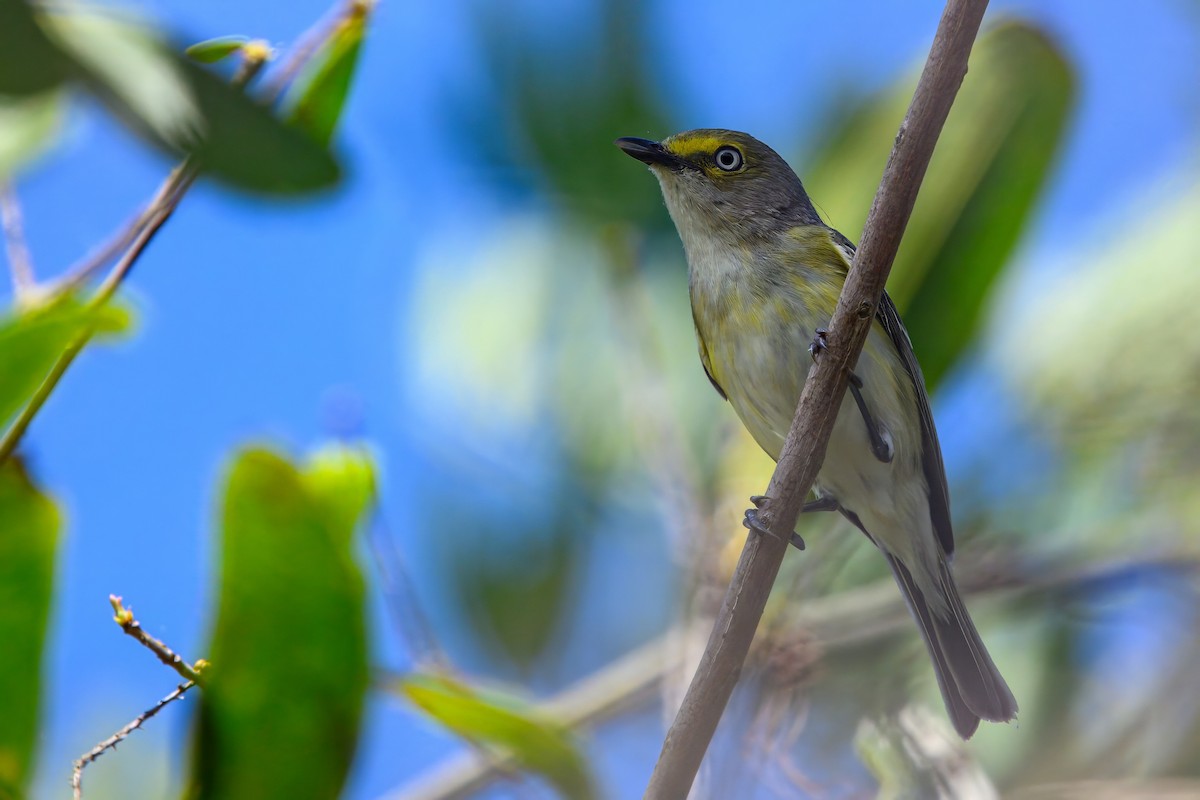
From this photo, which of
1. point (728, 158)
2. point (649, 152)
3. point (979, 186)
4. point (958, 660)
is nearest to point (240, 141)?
point (649, 152)

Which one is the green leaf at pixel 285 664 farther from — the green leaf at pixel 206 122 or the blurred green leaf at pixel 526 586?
the blurred green leaf at pixel 526 586

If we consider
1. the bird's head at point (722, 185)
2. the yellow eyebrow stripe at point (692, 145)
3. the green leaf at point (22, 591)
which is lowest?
the green leaf at point (22, 591)

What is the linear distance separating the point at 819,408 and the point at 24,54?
4.42 feet

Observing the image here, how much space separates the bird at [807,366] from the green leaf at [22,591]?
1.86 m

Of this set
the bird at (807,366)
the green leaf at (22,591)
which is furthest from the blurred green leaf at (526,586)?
the green leaf at (22,591)

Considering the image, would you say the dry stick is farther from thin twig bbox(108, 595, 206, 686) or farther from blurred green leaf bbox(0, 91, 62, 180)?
blurred green leaf bbox(0, 91, 62, 180)

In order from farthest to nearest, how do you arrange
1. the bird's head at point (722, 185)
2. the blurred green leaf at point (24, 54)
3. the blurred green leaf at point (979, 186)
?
the bird's head at point (722, 185) → the blurred green leaf at point (979, 186) → the blurred green leaf at point (24, 54)

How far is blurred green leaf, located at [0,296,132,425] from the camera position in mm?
1832

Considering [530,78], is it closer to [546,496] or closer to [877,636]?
[546,496]

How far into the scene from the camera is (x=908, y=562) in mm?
3547

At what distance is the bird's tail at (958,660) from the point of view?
3.27 metres

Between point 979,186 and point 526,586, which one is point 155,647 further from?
point 979,186

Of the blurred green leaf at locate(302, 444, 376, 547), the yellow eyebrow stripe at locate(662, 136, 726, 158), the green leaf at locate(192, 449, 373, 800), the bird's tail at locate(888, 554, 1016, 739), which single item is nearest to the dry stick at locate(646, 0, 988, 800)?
the green leaf at locate(192, 449, 373, 800)

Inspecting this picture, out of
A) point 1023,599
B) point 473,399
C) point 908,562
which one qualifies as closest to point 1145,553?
point 1023,599
